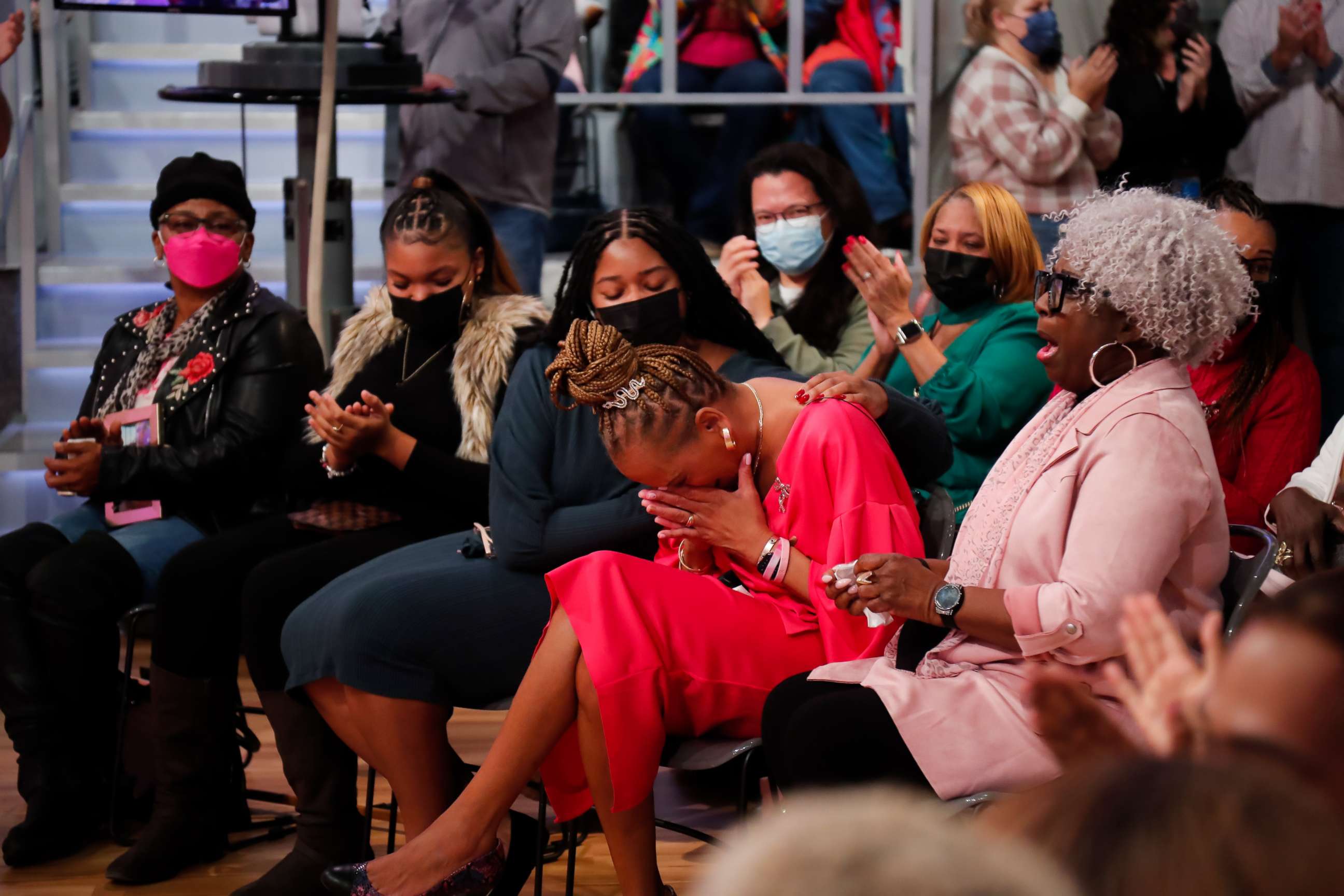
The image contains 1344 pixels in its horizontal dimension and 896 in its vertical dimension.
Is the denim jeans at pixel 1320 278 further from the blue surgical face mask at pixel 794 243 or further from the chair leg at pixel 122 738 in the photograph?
the chair leg at pixel 122 738

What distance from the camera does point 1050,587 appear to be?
1.99m

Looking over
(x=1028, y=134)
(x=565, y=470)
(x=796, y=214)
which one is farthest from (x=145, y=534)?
(x=1028, y=134)

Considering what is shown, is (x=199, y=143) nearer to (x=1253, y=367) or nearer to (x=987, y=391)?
(x=987, y=391)

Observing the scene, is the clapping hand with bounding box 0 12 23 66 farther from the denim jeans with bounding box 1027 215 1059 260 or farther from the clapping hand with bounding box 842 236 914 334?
the denim jeans with bounding box 1027 215 1059 260

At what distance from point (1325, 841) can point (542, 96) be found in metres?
4.48

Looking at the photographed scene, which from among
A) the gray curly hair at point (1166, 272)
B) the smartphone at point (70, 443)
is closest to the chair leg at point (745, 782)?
the gray curly hair at point (1166, 272)

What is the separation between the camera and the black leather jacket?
10.5ft

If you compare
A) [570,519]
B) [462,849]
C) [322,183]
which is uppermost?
[322,183]

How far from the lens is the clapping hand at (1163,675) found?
1134mm

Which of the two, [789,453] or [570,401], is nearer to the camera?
[789,453]

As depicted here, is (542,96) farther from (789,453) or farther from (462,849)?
(462,849)

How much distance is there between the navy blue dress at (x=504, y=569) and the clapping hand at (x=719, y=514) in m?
0.21

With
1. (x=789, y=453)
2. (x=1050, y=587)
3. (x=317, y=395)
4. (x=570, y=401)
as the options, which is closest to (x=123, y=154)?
(x=317, y=395)

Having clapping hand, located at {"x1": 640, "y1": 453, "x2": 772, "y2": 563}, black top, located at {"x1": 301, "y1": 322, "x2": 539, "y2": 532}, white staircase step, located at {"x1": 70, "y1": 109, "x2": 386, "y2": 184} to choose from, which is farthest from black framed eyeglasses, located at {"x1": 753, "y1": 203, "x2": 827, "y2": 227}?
white staircase step, located at {"x1": 70, "y1": 109, "x2": 386, "y2": 184}
